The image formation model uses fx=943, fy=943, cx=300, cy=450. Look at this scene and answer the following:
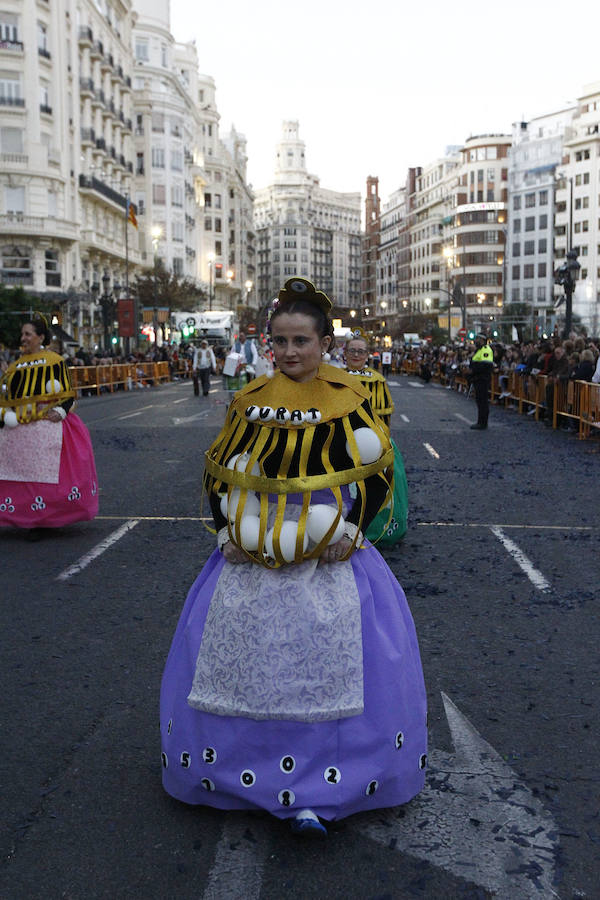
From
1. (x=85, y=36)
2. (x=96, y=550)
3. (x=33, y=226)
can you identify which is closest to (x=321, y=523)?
(x=96, y=550)

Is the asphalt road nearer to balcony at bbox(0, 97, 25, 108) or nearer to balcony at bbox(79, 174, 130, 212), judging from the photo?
balcony at bbox(0, 97, 25, 108)

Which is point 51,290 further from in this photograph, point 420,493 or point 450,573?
point 450,573

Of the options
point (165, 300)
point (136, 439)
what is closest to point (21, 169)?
point (165, 300)

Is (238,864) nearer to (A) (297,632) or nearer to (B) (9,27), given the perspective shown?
(A) (297,632)

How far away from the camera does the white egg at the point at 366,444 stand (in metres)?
3.40

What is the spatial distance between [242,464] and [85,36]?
61.1m

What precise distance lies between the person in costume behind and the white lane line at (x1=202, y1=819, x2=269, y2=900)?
404 cm

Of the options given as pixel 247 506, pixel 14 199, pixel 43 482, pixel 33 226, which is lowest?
pixel 43 482

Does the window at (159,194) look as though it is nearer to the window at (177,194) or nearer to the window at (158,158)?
the window at (177,194)

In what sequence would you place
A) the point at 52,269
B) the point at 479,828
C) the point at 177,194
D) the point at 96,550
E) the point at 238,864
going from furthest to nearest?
the point at 177,194, the point at 52,269, the point at 96,550, the point at 479,828, the point at 238,864

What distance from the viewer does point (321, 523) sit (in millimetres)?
3289

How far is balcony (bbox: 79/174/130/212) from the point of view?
56906 mm

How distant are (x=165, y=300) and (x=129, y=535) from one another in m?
62.1

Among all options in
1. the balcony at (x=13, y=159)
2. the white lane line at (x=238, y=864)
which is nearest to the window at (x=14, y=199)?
the balcony at (x=13, y=159)
